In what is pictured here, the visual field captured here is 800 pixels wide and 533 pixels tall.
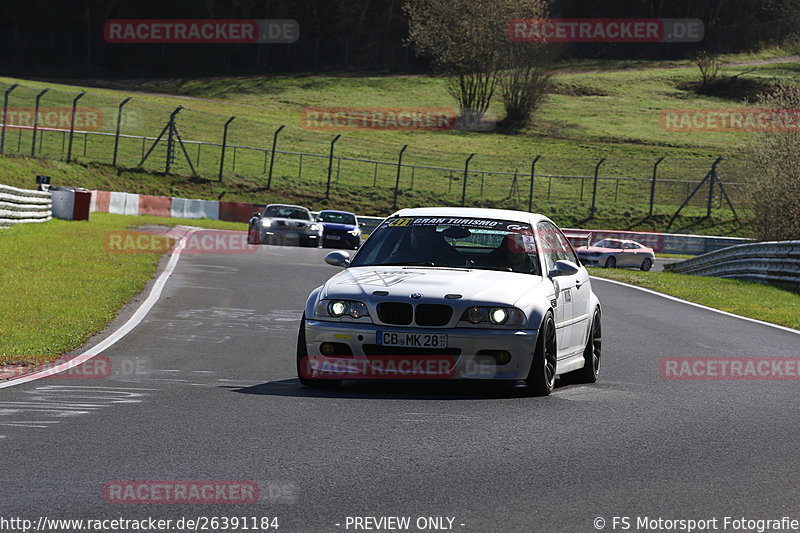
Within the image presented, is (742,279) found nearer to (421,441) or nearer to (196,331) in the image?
(196,331)

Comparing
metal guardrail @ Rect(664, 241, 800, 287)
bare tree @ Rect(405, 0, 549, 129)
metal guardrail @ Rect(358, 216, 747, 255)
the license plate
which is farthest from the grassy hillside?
the license plate

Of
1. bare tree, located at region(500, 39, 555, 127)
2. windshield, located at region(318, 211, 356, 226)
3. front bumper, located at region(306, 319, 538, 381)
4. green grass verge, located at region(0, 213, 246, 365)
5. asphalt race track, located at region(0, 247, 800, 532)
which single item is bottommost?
green grass verge, located at region(0, 213, 246, 365)

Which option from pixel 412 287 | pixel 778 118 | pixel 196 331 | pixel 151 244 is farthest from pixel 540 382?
pixel 778 118

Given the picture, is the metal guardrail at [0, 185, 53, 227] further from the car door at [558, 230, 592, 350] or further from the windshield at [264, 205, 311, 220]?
the car door at [558, 230, 592, 350]

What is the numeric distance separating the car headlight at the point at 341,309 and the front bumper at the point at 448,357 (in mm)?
88

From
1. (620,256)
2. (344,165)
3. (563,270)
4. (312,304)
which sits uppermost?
(344,165)

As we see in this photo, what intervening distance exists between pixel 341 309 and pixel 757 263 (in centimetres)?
2176

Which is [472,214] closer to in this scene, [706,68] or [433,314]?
[433,314]

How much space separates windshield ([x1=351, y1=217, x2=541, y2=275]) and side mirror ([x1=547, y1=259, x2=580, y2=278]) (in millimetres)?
129

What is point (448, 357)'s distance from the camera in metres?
9.22

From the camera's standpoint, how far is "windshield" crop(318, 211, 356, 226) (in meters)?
38.0

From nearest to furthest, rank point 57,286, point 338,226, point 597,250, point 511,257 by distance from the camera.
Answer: point 511,257, point 57,286, point 338,226, point 597,250

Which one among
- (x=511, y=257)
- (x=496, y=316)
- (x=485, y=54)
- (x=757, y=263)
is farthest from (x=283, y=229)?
(x=485, y=54)

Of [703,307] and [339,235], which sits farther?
[339,235]
